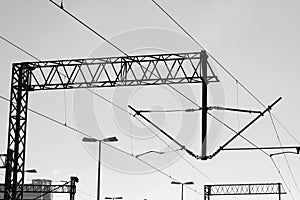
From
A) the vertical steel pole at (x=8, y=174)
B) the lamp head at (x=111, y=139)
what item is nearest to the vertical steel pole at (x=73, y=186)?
the lamp head at (x=111, y=139)

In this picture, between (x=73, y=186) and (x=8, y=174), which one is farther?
(x=73, y=186)

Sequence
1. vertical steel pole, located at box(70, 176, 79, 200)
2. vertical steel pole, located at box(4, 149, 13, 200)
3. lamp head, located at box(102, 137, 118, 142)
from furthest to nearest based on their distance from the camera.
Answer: vertical steel pole, located at box(70, 176, 79, 200) → lamp head, located at box(102, 137, 118, 142) → vertical steel pole, located at box(4, 149, 13, 200)

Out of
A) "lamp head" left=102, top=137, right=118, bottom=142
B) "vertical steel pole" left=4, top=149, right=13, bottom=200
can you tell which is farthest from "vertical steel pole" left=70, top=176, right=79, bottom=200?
"vertical steel pole" left=4, top=149, right=13, bottom=200

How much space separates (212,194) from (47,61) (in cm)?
4854

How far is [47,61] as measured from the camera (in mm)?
34531

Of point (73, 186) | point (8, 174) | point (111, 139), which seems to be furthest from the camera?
point (73, 186)

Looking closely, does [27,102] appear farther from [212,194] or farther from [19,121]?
[212,194]

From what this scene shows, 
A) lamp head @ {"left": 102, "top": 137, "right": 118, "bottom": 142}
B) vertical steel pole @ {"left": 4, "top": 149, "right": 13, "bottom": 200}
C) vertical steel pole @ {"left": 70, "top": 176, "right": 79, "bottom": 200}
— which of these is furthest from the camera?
vertical steel pole @ {"left": 70, "top": 176, "right": 79, "bottom": 200}

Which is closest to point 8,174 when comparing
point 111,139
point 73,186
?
point 111,139

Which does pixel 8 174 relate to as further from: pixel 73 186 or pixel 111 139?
pixel 73 186

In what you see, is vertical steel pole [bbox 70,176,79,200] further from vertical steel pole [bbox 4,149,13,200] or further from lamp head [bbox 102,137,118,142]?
vertical steel pole [bbox 4,149,13,200]

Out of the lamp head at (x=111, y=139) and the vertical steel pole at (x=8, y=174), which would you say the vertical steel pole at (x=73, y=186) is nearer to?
the lamp head at (x=111, y=139)

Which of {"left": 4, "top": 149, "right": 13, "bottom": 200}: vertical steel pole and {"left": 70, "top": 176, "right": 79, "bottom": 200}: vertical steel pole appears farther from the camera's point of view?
{"left": 70, "top": 176, "right": 79, "bottom": 200}: vertical steel pole

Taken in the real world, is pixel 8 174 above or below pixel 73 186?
below
